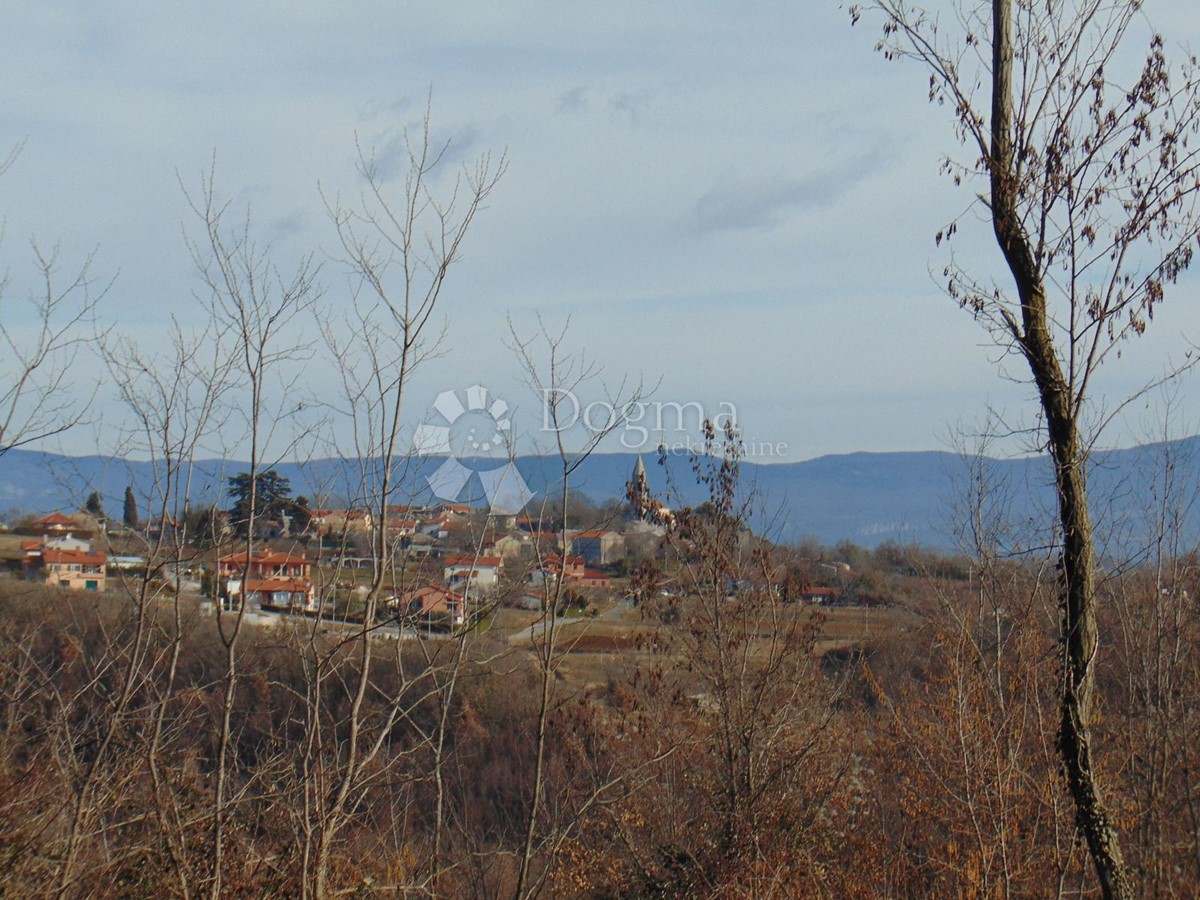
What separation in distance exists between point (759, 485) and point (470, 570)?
634cm

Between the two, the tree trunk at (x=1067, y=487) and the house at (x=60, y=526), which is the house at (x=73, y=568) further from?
the tree trunk at (x=1067, y=487)

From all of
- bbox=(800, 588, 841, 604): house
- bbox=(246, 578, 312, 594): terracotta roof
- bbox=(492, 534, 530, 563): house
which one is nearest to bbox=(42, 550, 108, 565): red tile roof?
bbox=(246, 578, 312, 594): terracotta roof

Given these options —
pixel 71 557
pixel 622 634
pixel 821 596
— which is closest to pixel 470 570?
pixel 71 557

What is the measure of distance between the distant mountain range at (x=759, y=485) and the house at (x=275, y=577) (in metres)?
0.46

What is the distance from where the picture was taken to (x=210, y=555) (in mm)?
5434

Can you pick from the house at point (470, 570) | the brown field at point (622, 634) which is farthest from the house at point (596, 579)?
the house at point (470, 570)

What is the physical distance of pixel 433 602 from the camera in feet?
19.4

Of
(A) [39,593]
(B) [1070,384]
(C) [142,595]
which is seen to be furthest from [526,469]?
(A) [39,593]

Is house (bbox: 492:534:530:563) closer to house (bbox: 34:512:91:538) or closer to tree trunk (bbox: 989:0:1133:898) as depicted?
house (bbox: 34:512:91:538)

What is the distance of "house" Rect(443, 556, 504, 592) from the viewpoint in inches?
239

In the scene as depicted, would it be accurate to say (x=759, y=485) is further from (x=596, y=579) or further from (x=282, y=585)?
(x=282, y=585)

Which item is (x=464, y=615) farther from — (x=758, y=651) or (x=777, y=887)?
(x=758, y=651)

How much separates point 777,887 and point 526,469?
5279 millimetres

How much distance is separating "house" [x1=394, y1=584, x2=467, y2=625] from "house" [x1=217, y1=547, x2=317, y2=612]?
1.93ft
